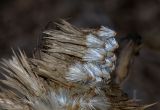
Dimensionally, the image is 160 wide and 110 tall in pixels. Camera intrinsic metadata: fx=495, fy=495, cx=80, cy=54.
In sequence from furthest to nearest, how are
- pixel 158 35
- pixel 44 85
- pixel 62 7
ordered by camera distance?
pixel 62 7, pixel 158 35, pixel 44 85

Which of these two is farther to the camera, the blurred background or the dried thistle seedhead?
the blurred background

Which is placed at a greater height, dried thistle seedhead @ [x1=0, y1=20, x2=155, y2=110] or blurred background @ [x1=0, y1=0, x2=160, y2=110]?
blurred background @ [x1=0, y1=0, x2=160, y2=110]

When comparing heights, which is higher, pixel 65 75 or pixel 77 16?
pixel 77 16

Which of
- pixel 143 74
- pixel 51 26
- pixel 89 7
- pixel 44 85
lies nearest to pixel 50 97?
pixel 44 85

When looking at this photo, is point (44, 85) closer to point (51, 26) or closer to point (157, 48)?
point (51, 26)

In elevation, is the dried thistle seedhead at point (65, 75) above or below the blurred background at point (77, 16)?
below

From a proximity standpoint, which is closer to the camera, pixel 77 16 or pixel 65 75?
pixel 65 75

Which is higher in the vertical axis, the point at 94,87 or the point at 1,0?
A: the point at 1,0

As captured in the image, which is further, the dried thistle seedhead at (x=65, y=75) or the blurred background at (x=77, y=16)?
the blurred background at (x=77, y=16)
